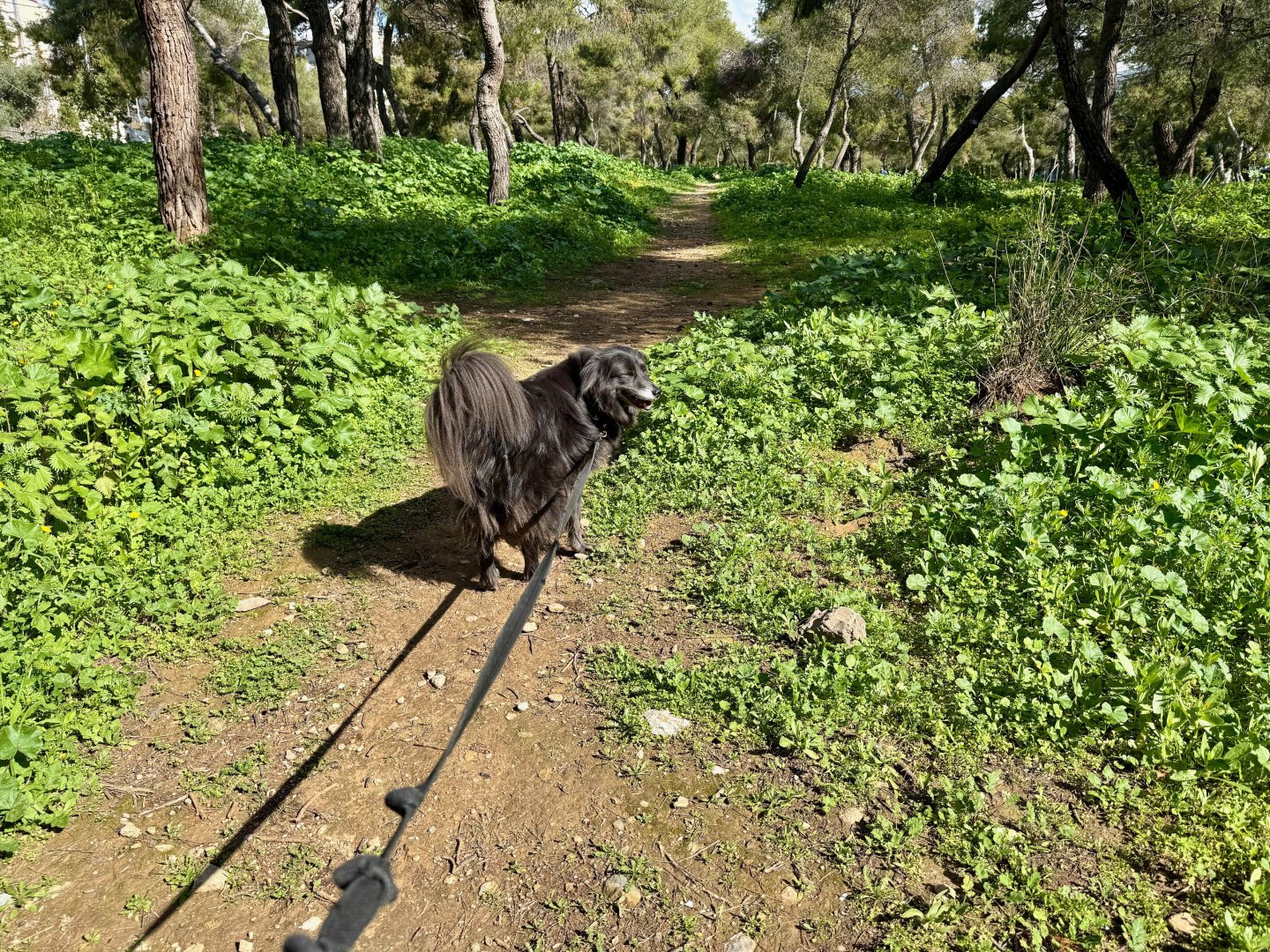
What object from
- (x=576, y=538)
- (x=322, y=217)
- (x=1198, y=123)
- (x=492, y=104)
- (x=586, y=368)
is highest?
(x=1198, y=123)

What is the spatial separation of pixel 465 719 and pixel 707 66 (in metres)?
49.4

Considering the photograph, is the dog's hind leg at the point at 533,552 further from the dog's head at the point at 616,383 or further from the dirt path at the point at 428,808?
the dog's head at the point at 616,383

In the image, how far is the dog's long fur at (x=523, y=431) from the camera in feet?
12.1

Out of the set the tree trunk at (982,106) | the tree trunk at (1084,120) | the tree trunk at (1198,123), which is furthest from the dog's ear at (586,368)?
the tree trunk at (1198,123)

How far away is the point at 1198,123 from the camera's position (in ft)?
64.3

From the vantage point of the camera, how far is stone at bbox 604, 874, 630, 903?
8.32 feet

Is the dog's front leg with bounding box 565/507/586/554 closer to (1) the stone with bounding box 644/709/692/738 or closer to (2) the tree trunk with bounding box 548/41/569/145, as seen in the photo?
(1) the stone with bounding box 644/709/692/738

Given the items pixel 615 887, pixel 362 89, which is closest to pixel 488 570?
pixel 615 887

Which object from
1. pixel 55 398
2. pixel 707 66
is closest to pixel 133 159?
pixel 55 398

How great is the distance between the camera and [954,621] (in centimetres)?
348

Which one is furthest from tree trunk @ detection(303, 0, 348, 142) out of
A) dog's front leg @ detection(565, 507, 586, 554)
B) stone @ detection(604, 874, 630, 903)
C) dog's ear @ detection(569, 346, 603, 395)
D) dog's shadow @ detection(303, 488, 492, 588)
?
stone @ detection(604, 874, 630, 903)

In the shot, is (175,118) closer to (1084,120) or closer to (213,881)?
(213,881)

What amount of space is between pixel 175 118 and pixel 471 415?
7.28 m

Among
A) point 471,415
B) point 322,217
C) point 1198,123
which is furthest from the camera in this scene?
point 1198,123
